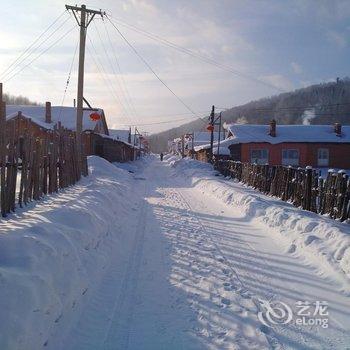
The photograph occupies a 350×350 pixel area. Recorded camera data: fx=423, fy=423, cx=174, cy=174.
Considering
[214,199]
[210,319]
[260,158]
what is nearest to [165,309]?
[210,319]

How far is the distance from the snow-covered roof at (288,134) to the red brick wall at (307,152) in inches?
22.2

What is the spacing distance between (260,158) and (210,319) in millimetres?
42113

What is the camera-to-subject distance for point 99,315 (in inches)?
203

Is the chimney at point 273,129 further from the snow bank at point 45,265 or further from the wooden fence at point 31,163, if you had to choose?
Result: the snow bank at point 45,265

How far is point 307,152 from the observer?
45719mm

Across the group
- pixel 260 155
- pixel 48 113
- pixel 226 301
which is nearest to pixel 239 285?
pixel 226 301

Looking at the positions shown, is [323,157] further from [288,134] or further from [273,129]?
[273,129]

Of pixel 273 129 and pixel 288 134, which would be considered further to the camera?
pixel 288 134

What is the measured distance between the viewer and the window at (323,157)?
4609cm

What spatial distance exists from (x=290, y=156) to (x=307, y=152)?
5.97ft

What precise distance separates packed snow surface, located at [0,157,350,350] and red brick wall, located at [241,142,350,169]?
3592cm

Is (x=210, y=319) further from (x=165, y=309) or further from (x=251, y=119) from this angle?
(x=251, y=119)

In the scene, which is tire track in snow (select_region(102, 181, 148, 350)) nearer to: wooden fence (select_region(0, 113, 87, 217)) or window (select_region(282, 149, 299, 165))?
Answer: wooden fence (select_region(0, 113, 87, 217))

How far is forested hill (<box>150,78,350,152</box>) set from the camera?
111 meters
